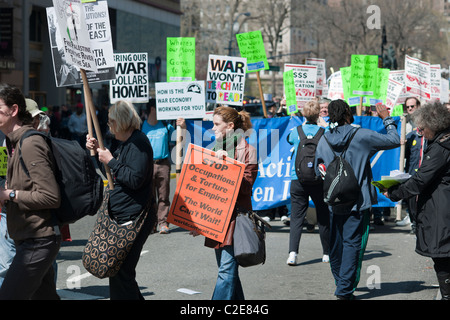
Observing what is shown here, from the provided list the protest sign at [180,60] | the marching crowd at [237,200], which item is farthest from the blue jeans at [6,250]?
the protest sign at [180,60]

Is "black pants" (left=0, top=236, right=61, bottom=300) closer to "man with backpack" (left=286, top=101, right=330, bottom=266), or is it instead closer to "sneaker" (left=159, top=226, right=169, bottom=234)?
"man with backpack" (left=286, top=101, right=330, bottom=266)

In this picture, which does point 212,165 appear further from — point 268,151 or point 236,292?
point 268,151

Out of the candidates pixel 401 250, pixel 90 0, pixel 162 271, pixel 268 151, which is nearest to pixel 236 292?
pixel 162 271

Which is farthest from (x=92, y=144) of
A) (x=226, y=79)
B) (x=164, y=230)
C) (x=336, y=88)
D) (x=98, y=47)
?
(x=336, y=88)

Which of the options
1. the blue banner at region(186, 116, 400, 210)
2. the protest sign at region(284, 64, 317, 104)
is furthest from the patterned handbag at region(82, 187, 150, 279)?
the protest sign at region(284, 64, 317, 104)

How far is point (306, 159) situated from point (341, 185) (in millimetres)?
2193

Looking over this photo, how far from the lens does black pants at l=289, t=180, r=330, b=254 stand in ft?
27.6

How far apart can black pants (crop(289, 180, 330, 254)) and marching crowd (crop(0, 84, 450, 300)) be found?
13 mm

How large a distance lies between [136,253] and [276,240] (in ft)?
16.7

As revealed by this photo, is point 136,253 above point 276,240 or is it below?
above

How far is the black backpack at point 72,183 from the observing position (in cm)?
447

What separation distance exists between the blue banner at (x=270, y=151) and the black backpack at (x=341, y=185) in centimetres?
446

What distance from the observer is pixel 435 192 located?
5828mm
